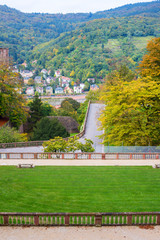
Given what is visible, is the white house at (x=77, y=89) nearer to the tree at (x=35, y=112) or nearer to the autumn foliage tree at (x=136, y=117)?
the tree at (x=35, y=112)

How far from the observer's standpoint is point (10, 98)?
40.0 meters

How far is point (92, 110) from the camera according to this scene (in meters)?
51.7

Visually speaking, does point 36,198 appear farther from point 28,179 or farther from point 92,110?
point 92,110

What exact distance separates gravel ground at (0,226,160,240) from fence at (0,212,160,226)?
22 centimetres

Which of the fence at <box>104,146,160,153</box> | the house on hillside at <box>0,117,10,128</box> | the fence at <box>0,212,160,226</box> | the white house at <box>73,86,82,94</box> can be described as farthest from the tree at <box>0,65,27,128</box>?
the white house at <box>73,86,82,94</box>

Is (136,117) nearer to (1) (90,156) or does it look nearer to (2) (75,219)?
(1) (90,156)

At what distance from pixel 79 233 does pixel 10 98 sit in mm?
31766

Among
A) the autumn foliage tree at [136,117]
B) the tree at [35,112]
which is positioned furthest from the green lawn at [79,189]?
the tree at [35,112]

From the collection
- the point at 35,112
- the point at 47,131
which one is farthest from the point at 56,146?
the point at 35,112

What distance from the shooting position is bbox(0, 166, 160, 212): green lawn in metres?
13.3

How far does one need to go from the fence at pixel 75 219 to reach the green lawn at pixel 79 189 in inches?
39.7

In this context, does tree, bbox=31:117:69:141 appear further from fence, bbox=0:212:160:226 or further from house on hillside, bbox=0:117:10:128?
fence, bbox=0:212:160:226

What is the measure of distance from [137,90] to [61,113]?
47155 millimetres

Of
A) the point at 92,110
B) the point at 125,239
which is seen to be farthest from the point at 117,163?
the point at 92,110
